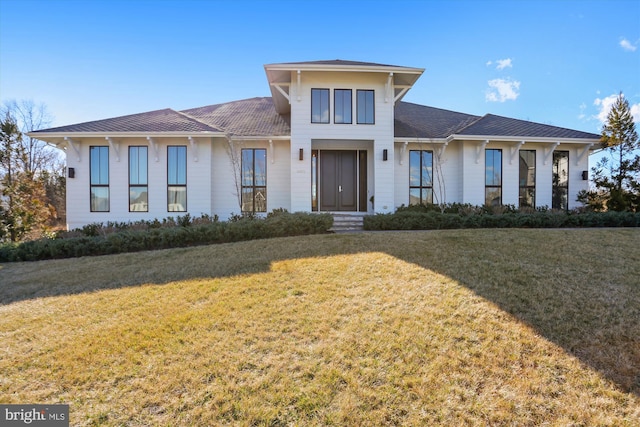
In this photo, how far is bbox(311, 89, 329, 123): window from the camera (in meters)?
10.8

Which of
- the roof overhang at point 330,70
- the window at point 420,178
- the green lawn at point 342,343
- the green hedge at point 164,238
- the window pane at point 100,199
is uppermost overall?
the roof overhang at point 330,70

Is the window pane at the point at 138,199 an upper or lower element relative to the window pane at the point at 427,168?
lower

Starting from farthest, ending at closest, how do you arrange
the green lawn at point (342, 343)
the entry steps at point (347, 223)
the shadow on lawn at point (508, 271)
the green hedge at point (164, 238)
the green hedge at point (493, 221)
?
the entry steps at point (347, 223) < the green hedge at point (493, 221) < the green hedge at point (164, 238) < the shadow on lawn at point (508, 271) < the green lawn at point (342, 343)

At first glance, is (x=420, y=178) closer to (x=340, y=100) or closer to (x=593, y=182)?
(x=340, y=100)

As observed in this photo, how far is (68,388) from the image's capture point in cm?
260

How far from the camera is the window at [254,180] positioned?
11.6 meters

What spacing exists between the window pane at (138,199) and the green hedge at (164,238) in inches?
111

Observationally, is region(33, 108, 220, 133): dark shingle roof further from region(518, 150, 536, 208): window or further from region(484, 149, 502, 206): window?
region(518, 150, 536, 208): window

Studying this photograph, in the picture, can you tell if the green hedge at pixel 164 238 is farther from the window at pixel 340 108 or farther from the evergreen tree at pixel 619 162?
the evergreen tree at pixel 619 162

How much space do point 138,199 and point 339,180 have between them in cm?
793

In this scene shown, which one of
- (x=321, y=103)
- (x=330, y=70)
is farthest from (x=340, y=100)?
(x=330, y=70)

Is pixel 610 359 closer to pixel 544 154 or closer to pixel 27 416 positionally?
pixel 27 416

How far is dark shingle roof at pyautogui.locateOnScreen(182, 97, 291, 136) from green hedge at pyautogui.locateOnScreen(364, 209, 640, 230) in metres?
5.34

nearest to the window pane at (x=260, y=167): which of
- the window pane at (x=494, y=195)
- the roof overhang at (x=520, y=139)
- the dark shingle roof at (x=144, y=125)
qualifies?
the dark shingle roof at (x=144, y=125)
